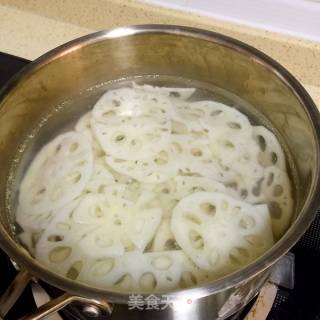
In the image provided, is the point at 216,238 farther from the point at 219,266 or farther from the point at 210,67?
the point at 210,67

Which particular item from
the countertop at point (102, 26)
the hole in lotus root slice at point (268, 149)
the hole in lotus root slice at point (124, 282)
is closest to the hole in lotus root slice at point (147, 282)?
the hole in lotus root slice at point (124, 282)

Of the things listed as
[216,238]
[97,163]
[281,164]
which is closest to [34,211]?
[97,163]

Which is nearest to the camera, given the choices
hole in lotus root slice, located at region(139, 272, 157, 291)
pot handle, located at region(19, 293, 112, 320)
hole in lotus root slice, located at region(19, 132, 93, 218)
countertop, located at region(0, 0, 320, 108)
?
pot handle, located at region(19, 293, 112, 320)

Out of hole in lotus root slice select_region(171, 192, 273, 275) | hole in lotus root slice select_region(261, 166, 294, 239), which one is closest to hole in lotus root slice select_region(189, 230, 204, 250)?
hole in lotus root slice select_region(171, 192, 273, 275)

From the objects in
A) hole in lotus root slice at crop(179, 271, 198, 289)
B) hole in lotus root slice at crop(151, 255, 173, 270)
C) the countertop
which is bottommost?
hole in lotus root slice at crop(179, 271, 198, 289)

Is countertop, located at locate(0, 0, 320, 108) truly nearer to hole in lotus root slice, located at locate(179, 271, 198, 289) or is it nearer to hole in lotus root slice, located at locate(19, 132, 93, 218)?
hole in lotus root slice, located at locate(19, 132, 93, 218)

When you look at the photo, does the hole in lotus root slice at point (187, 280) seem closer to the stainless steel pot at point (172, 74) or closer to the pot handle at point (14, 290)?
the stainless steel pot at point (172, 74)
